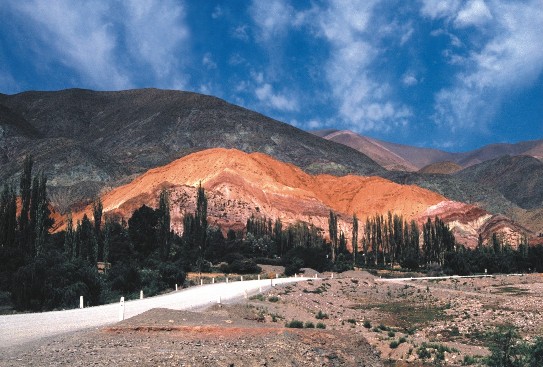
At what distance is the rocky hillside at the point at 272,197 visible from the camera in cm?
10025

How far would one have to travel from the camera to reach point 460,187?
165250 millimetres

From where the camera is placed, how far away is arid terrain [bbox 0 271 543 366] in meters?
13.1

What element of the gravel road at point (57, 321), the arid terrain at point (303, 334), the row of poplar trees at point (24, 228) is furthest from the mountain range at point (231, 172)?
the gravel road at point (57, 321)

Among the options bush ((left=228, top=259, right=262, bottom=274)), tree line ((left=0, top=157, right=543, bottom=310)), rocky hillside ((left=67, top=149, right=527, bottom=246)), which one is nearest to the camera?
tree line ((left=0, top=157, right=543, bottom=310))

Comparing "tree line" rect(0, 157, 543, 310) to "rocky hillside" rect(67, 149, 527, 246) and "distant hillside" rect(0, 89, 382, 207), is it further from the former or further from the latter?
"distant hillside" rect(0, 89, 382, 207)

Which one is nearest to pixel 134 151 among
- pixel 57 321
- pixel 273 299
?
pixel 273 299

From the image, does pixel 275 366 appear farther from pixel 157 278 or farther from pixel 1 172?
pixel 1 172

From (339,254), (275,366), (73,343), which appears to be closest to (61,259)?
(73,343)

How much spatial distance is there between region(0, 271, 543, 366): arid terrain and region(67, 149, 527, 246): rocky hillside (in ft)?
197

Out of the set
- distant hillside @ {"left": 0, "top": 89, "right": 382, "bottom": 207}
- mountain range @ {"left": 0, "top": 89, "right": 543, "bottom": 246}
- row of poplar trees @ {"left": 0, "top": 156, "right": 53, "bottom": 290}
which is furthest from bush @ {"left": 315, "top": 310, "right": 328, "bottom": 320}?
distant hillside @ {"left": 0, "top": 89, "right": 382, "bottom": 207}

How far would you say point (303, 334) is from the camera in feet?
58.0

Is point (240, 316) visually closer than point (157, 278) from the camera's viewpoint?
Yes

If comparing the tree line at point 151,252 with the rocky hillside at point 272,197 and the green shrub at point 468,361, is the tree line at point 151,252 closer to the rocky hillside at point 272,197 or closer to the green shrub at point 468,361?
the rocky hillside at point 272,197

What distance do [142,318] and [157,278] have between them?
69.4 ft
